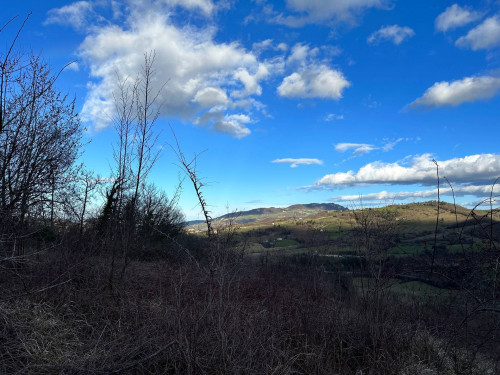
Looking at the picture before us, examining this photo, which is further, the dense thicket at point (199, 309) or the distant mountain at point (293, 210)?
the distant mountain at point (293, 210)

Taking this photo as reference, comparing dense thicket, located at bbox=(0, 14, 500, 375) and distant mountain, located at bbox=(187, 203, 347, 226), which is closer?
dense thicket, located at bbox=(0, 14, 500, 375)

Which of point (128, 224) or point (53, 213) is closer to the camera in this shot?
point (128, 224)

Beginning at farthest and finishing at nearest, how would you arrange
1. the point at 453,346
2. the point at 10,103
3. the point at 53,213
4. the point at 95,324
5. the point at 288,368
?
the point at 53,213, the point at 95,324, the point at 10,103, the point at 453,346, the point at 288,368

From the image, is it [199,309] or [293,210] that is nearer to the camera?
[199,309]

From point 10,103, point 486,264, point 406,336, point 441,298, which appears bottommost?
point 406,336

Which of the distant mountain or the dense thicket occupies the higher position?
the distant mountain

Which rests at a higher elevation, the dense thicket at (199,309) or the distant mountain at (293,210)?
the distant mountain at (293,210)

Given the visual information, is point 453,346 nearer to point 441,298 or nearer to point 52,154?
point 441,298

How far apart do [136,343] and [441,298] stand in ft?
21.0

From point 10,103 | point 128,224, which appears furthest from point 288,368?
point 10,103

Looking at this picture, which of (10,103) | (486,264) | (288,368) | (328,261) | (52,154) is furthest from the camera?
(328,261)

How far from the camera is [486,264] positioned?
431cm

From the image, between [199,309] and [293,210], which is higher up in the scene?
[293,210]

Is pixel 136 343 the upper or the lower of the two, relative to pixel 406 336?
upper
